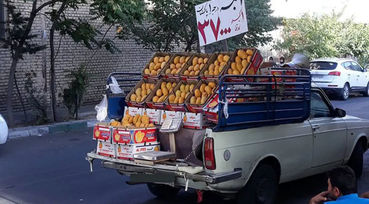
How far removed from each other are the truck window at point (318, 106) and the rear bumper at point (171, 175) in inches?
77.2

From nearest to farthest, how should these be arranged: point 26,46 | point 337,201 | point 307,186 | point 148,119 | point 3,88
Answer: point 337,201 → point 148,119 → point 307,186 → point 26,46 → point 3,88

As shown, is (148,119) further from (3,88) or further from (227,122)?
(3,88)

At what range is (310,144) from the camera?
6.20 meters

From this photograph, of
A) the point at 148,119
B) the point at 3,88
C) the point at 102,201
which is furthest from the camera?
the point at 3,88

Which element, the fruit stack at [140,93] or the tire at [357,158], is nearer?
the fruit stack at [140,93]

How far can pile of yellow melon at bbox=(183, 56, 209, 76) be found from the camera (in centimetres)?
606

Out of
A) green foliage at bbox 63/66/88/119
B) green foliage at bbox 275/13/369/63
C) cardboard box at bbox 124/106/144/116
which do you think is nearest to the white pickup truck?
cardboard box at bbox 124/106/144/116

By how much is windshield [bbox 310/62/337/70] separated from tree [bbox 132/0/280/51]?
8.63 feet

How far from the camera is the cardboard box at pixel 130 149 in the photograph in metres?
5.46

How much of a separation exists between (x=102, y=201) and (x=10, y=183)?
5.70 feet

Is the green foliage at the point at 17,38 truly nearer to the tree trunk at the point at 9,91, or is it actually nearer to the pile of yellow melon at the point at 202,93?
the tree trunk at the point at 9,91

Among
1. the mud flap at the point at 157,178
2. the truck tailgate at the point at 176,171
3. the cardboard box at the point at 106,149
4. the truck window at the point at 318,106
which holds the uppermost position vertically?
the truck window at the point at 318,106

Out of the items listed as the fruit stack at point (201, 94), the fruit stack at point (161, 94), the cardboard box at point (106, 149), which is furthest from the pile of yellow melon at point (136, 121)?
the fruit stack at point (201, 94)

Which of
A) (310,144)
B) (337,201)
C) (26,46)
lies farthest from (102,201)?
(26,46)
